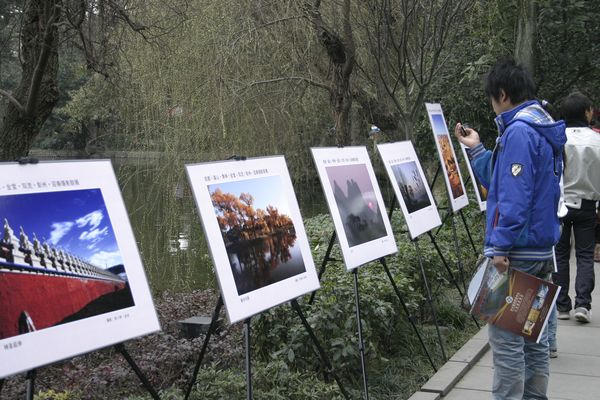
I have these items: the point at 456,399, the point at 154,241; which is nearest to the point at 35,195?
the point at 456,399

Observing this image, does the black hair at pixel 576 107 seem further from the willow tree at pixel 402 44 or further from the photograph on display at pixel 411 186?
the willow tree at pixel 402 44

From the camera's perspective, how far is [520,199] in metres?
3.93

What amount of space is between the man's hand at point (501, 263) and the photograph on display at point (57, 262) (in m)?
2.02

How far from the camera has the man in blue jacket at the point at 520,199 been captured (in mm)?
3963

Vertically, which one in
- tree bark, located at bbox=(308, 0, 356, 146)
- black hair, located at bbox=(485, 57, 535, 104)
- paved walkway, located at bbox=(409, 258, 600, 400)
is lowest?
paved walkway, located at bbox=(409, 258, 600, 400)

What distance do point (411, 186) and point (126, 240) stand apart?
11.2ft

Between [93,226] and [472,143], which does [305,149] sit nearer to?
[472,143]

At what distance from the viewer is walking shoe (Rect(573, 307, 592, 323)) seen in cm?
695

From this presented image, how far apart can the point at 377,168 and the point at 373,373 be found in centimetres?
1280

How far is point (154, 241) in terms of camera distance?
11336 millimetres

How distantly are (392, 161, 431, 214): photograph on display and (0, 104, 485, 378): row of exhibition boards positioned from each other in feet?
2.48

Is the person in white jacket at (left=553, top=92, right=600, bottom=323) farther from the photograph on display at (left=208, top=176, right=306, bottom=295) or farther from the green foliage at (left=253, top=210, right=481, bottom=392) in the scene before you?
the photograph on display at (left=208, top=176, right=306, bottom=295)

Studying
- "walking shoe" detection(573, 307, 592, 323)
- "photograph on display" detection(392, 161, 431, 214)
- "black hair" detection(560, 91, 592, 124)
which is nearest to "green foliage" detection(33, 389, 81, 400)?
"photograph on display" detection(392, 161, 431, 214)

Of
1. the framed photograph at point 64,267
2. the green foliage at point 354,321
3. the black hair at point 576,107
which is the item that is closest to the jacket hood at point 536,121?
the green foliage at point 354,321
